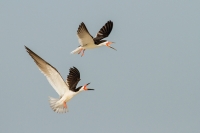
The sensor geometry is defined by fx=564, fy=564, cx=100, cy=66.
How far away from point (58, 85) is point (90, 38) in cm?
543

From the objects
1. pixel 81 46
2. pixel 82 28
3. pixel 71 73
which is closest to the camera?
pixel 71 73

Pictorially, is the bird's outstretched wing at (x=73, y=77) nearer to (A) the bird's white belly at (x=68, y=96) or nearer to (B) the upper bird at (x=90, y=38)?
(A) the bird's white belly at (x=68, y=96)

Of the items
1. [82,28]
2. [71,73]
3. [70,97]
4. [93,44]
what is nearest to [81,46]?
[93,44]

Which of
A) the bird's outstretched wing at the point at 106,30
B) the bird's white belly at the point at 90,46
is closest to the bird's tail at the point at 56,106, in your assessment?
→ the bird's white belly at the point at 90,46

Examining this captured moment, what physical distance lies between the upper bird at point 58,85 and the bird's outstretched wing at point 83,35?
2.74 metres

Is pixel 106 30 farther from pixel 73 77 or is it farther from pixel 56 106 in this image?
pixel 56 106

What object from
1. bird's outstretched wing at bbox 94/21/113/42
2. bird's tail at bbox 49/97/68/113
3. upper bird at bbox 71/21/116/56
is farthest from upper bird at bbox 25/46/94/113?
bird's outstretched wing at bbox 94/21/113/42

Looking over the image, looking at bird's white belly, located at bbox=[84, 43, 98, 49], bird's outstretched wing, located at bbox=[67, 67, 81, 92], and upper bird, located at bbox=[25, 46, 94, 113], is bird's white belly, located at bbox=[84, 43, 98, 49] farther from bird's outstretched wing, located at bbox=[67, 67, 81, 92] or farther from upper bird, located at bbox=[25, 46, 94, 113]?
upper bird, located at bbox=[25, 46, 94, 113]

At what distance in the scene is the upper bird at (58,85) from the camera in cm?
1886

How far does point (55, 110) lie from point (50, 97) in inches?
19.9

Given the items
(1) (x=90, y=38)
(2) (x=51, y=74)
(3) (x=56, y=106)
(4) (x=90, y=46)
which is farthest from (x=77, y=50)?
(2) (x=51, y=74)

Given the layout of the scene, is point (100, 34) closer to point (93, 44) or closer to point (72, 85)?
point (93, 44)

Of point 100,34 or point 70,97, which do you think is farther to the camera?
point 100,34

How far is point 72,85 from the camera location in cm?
2097
